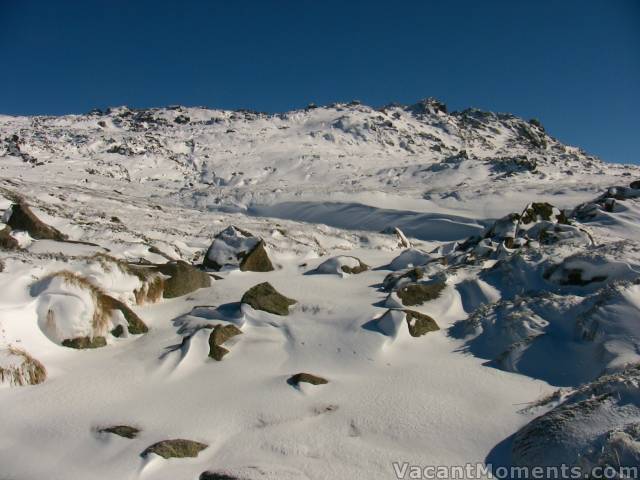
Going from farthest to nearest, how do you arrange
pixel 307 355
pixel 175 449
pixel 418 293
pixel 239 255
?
1. pixel 239 255
2. pixel 418 293
3. pixel 307 355
4. pixel 175 449

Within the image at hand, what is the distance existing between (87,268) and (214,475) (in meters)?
5.16

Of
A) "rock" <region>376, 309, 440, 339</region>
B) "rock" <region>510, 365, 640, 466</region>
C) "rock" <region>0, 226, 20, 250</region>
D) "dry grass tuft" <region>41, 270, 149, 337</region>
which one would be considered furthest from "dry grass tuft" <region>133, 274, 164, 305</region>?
"rock" <region>510, 365, 640, 466</region>

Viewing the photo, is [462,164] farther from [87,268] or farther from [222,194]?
[87,268]

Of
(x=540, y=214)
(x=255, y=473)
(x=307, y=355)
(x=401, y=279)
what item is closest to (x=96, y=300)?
(x=307, y=355)

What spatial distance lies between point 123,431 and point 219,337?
83.3 inches

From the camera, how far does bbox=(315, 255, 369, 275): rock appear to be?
1074 cm

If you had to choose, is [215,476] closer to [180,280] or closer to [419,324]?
[419,324]

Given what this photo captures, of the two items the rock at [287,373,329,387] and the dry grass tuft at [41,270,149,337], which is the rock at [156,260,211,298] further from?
the rock at [287,373,329,387]

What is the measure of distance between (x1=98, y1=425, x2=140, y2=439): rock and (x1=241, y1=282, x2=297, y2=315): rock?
3.18m

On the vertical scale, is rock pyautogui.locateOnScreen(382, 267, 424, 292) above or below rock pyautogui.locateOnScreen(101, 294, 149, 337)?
above

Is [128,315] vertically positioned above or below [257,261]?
below

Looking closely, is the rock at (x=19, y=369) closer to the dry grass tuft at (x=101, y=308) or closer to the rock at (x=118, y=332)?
the dry grass tuft at (x=101, y=308)

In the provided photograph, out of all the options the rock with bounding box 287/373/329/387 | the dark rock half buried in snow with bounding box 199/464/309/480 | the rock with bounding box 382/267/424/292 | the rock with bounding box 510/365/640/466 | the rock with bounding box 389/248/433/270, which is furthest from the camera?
the rock with bounding box 389/248/433/270

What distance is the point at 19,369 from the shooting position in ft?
17.9
